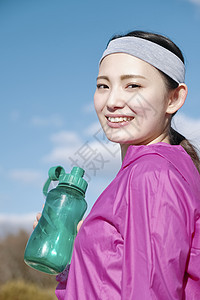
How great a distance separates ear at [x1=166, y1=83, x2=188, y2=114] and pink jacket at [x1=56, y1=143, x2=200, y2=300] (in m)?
0.46

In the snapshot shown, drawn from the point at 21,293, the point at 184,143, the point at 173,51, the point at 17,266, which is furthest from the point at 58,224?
the point at 17,266

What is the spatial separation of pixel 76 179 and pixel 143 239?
27.5 inches

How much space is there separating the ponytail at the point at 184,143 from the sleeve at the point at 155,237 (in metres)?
0.63

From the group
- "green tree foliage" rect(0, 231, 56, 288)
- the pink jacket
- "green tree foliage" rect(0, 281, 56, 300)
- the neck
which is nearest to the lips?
the neck

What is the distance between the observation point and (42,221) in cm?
232

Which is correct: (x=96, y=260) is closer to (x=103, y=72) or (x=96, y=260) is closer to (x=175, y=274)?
(x=175, y=274)

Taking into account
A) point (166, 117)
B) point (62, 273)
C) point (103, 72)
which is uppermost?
point (103, 72)

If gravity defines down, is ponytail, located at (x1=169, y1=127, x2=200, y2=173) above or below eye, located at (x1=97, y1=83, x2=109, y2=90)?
below

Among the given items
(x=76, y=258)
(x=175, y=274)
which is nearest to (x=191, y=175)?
(x=175, y=274)

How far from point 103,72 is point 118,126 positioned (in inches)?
11.1

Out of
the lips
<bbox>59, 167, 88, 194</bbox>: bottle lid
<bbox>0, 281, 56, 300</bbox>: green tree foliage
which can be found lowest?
<bbox>0, 281, 56, 300</bbox>: green tree foliage

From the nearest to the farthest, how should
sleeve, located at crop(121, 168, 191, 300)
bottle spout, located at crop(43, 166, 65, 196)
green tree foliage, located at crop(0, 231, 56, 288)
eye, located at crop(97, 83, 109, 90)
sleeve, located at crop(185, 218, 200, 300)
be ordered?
sleeve, located at crop(121, 168, 191, 300) → sleeve, located at crop(185, 218, 200, 300) → eye, located at crop(97, 83, 109, 90) → bottle spout, located at crop(43, 166, 65, 196) → green tree foliage, located at crop(0, 231, 56, 288)

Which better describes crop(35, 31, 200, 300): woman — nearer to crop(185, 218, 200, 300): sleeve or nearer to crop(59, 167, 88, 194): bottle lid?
crop(185, 218, 200, 300): sleeve

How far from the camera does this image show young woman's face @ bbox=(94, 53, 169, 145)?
2.13 m
